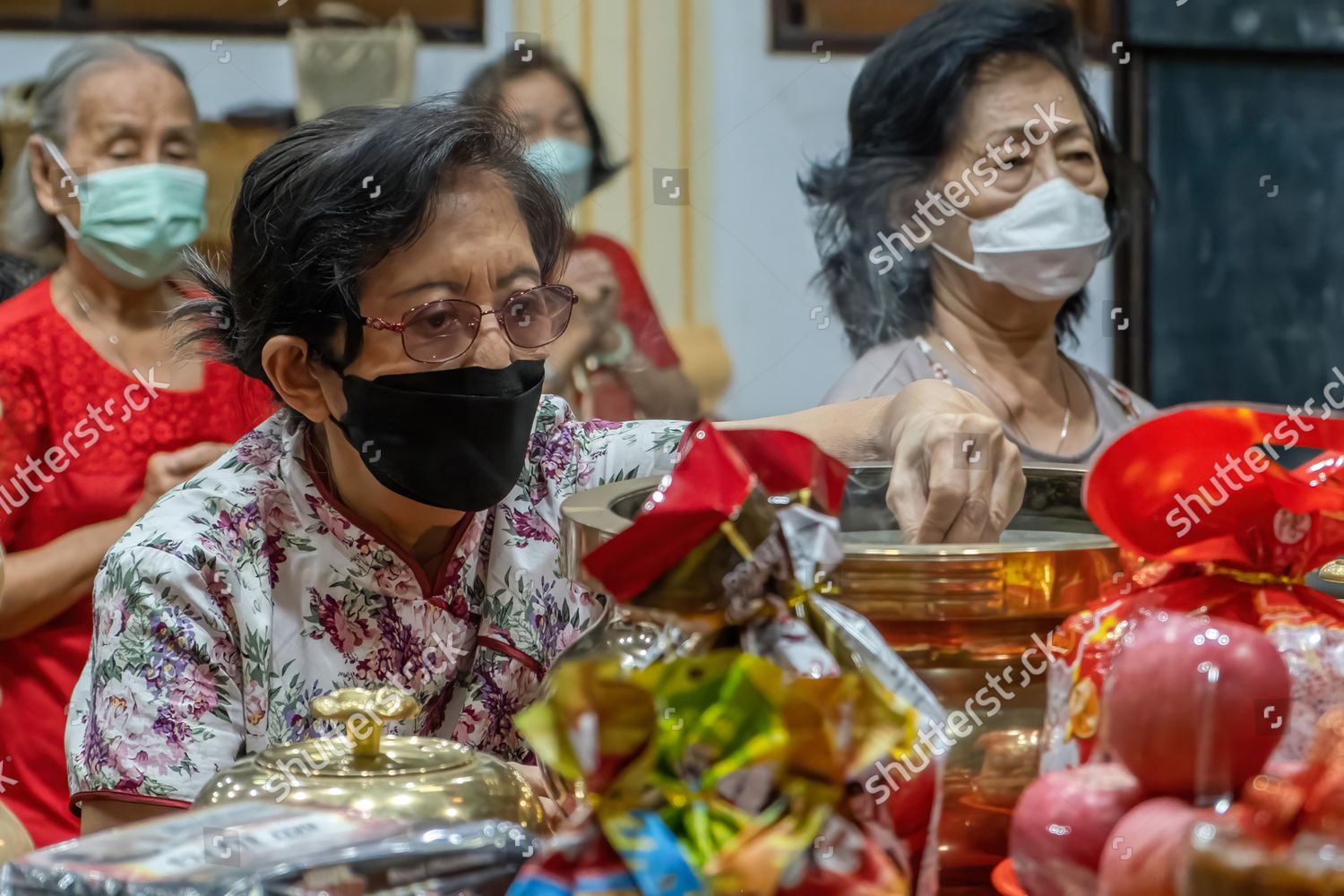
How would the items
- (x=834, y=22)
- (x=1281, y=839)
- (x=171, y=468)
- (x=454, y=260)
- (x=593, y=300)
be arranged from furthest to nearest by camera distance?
(x=834, y=22) < (x=593, y=300) < (x=171, y=468) < (x=454, y=260) < (x=1281, y=839)

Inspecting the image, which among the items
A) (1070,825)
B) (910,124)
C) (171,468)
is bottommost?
(171,468)

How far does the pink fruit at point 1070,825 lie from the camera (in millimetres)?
616

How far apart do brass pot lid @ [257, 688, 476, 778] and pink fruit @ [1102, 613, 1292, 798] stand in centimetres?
30

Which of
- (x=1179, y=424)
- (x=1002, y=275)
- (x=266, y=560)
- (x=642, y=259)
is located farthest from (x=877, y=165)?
(x=1179, y=424)

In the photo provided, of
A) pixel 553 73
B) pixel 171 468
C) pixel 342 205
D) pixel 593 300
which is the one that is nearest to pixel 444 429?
pixel 342 205

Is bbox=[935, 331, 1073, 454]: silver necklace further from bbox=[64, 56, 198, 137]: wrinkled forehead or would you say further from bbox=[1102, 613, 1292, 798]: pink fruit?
bbox=[1102, 613, 1292, 798]: pink fruit

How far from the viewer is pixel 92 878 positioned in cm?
55

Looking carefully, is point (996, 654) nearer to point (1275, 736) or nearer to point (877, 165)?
point (1275, 736)

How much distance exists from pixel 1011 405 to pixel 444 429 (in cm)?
114

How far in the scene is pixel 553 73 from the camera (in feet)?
9.87

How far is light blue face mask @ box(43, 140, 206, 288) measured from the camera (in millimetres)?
2180

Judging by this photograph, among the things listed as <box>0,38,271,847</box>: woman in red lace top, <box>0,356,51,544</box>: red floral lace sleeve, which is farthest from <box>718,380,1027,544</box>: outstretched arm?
<box>0,356,51,544</box>: red floral lace sleeve

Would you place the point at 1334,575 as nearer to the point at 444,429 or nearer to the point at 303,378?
the point at 444,429

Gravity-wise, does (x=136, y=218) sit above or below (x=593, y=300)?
above
